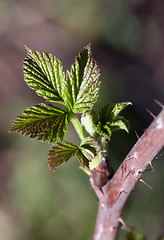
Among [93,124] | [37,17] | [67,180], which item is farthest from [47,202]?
[37,17]

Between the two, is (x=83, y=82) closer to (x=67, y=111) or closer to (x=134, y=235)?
(x=67, y=111)

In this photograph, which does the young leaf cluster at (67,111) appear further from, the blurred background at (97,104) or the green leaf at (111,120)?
the blurred background at (97,104)

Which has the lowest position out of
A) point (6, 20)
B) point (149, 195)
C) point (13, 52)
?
point (149, 195)

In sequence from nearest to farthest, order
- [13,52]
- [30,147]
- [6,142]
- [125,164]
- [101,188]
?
1. [125,164]
2. [101,188]
3. [30,147]
4. [6,142]
5. [13,52]

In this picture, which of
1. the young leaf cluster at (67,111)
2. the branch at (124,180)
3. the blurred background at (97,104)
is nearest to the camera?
the branch at (124,180)

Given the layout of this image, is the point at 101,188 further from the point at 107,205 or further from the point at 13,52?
the point at 13,52

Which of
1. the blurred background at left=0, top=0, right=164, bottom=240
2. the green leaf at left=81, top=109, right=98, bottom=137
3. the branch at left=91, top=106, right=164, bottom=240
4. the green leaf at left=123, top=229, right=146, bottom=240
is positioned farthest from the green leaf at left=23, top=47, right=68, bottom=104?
the blurred background at left=0, top=0, right=164, bottom=240

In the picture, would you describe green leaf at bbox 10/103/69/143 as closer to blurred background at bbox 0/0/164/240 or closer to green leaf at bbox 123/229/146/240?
green leaf at bbox 123/229/146/240

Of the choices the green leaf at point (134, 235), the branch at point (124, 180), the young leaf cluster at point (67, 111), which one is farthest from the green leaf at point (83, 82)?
the green leaf at point (134, 235)
